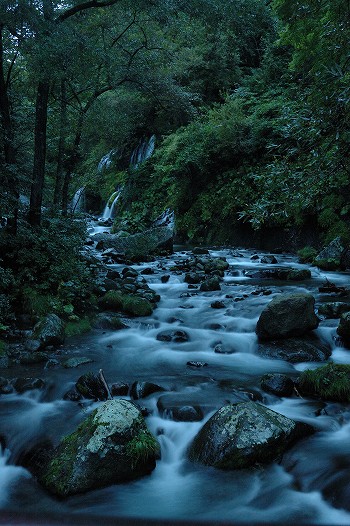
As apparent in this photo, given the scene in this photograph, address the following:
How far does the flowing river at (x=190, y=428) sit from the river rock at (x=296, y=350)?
0.51ft

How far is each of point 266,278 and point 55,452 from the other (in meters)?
8.72

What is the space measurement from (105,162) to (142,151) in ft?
14.3

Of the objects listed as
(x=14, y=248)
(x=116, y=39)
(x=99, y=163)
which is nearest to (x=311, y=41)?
(x=116, y=39)

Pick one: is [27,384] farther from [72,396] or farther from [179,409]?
[179,409]

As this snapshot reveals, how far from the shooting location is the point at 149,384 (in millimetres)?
5070

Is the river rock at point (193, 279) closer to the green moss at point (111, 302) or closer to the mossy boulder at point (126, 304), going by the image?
the mossy boulder at point (126, 304)

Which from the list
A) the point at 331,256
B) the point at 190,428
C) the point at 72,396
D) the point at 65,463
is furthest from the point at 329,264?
the point at 65,463

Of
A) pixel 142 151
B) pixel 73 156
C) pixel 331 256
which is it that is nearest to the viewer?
pixel 331 256

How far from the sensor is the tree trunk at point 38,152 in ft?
29.2

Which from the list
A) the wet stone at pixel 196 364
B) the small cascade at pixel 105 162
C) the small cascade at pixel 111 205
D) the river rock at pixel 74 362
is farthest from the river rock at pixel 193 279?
the small cascade at pixel 105 162

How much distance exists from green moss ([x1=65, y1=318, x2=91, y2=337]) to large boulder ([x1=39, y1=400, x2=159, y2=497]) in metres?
3.71

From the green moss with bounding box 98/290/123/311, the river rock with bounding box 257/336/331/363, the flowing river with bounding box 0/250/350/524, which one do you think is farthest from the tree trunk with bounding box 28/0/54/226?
the river rock with bounding box 257/336/331/363

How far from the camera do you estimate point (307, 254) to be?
Result: 42.8 ft

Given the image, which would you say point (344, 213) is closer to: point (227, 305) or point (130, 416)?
point (227, 305)
